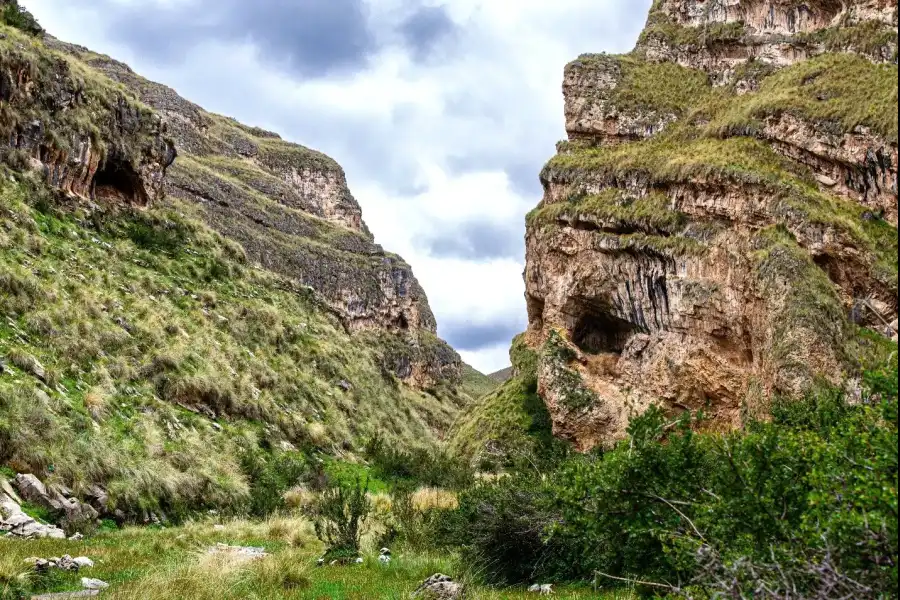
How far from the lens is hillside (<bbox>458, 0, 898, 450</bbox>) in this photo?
2627 cm

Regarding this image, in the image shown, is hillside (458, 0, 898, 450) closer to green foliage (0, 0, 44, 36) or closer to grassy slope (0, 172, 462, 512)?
grassy slope (0, 172, 462, 512)

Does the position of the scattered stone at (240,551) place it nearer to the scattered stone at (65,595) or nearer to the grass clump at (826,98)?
the scattered stone at (65,595)

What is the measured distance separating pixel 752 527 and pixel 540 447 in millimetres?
25922

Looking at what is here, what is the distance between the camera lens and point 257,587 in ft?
26.0

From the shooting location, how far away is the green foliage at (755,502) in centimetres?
Result: 375

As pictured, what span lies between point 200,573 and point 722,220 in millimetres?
28121

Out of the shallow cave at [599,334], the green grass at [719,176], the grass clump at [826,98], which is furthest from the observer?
the shallow cave at [599,334]

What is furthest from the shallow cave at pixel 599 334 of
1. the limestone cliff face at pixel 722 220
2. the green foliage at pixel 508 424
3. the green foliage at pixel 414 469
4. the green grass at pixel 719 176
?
the green foliage at pixel 414 469

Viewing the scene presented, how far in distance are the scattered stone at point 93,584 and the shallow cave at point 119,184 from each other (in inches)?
981

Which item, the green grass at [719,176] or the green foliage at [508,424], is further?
the green foliage at [508,424]

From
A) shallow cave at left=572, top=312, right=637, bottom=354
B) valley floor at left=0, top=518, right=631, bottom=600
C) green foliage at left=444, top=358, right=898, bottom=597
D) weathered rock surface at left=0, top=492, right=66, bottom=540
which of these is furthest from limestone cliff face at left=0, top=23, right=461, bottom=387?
green foliage at left=444, top=358, right=898, bottom=597

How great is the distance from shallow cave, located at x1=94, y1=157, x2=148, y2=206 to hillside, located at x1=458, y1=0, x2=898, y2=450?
20973mm

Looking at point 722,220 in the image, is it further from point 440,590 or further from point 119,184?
point 119,184

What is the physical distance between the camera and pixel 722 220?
3011 centimetres
